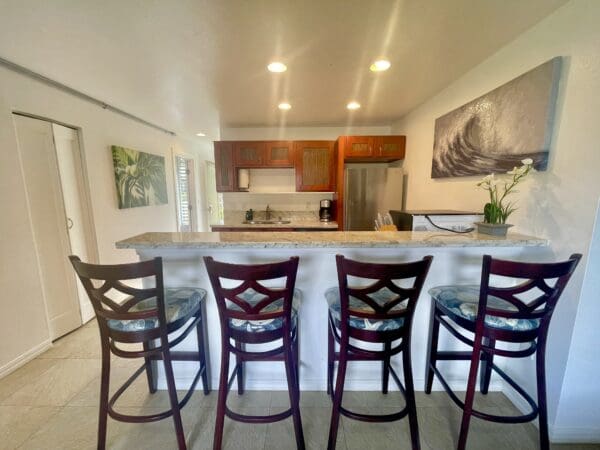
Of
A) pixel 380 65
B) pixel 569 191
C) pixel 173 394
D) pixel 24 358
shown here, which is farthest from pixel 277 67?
pixel 24 358

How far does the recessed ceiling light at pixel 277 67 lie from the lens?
6.33ft

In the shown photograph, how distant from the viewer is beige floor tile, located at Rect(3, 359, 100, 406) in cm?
169

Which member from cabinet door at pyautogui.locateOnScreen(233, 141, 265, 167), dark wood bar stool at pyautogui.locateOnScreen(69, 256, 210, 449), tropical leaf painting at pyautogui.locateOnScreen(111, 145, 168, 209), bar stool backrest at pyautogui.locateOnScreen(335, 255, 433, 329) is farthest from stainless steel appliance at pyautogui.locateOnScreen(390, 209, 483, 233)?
tropical leaf painting at pyautogui.locateOnScreen(111, 145, 168, 209)

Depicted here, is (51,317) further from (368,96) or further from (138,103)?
(368,96)

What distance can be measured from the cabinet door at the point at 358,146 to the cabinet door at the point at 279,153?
32.0 inches

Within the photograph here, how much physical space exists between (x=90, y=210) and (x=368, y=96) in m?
3.29

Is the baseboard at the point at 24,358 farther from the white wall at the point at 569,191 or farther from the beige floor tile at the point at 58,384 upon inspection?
the white wall at the point at 569,191

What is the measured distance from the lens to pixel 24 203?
203cm

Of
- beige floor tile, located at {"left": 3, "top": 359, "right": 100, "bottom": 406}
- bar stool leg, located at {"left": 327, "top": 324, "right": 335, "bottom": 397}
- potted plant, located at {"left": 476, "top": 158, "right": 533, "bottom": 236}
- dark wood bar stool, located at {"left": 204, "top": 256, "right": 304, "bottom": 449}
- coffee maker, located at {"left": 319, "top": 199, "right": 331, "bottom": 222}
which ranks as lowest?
beige floor tile, located at {"left": 3, "top": 359, "right": 100, "bottom": 406}

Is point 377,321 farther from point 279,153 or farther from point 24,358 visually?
point 279,153

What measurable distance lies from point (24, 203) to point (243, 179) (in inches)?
93.5

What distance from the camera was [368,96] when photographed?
265 cm

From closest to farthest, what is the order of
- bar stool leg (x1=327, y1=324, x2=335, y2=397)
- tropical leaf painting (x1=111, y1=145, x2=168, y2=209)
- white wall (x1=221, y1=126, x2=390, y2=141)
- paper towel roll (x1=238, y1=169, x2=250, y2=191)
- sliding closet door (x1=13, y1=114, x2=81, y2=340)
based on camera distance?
bar stool leg (x1=327, y1=324, x2=335, y2=397)
sliding closet door (x1=13, y1=114, x2=81, y2=340)
tropical leaf painting (x1=111, y1=145, x2=168, y2=209)
paper towel roll (x1=238, y1=169, x2=250, y2=191)
white wall (x1=221, y1=126, x2=390, y2=141)

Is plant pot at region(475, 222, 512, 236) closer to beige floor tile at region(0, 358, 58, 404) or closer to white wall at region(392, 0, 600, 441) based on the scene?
white wall at region(392, 0, 600, 441)
